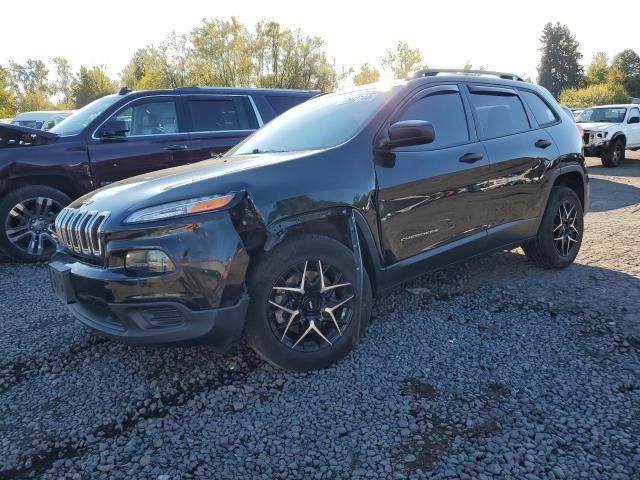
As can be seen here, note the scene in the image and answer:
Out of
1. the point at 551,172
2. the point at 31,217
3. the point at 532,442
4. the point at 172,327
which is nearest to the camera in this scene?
the point at 532,442

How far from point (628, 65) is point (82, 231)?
88471 mm

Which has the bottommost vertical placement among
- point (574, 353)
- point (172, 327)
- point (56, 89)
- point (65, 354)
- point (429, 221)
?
point (574, 353)

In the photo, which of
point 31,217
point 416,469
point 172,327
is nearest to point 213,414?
point 172,327

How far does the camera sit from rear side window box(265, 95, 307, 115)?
6672mm

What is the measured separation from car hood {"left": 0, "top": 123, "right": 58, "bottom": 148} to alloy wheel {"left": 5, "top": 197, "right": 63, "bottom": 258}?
61cm

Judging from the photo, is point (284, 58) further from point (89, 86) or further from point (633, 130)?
point (633, 130)

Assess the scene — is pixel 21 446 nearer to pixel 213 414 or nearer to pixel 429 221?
pixel 213 414

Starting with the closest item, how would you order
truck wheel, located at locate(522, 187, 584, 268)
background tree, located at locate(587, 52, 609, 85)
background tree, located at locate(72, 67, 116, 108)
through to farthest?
truck wheel, located at locate(522, 187, 584, 268) → background tree, located at locate(72, 67, 116, 108) → background tree, located at locate(587, 52, 609, 85)

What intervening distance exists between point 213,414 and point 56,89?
3577 inches

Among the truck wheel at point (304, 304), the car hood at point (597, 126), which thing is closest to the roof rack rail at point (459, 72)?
the truck wheel at point (304, 304)

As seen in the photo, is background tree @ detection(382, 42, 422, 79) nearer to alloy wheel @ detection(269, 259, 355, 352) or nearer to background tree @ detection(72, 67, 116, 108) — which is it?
background tree @ detection(72, 67, 116, 108)

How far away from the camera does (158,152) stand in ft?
19.3

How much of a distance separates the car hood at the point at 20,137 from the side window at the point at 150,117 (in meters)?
0.81

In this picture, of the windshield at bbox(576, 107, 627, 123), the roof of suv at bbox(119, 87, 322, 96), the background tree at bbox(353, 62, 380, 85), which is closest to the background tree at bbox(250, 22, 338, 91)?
the background tree at bbox(353, 62, 380, 85)
